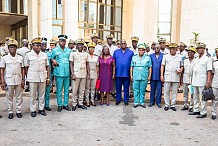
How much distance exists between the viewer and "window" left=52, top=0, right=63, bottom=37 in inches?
558

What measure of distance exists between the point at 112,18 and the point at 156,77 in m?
10.7

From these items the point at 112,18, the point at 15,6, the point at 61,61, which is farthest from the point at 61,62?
the point at 15,6

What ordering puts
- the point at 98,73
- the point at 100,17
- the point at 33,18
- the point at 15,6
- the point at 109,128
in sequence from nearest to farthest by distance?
the point at 109,128
the point at 98,73
the point at 33,18
the point at 100,17
the point at 15,6

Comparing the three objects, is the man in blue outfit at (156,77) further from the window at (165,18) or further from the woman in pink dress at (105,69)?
the window at (165,18)

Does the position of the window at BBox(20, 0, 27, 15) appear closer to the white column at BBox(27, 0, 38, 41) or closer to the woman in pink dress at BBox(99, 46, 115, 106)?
the white column at BBox(27, 0, 38, 41)

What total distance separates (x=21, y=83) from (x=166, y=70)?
150 inches

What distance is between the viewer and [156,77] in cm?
728

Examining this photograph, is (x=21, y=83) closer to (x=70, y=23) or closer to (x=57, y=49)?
(x=57, y=49)

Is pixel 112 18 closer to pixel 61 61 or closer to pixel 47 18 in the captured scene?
pixel 47 18

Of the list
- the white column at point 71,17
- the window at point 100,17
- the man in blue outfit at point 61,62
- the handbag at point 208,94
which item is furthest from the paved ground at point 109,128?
the window at point 100,17

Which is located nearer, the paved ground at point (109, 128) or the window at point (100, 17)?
the paved ground at point (109, 128)

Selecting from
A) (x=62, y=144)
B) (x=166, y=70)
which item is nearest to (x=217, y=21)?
(x=166, y=70)

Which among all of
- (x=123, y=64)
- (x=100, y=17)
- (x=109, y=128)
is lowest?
(x=109, y=128)

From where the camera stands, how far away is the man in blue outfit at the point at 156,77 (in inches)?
287
